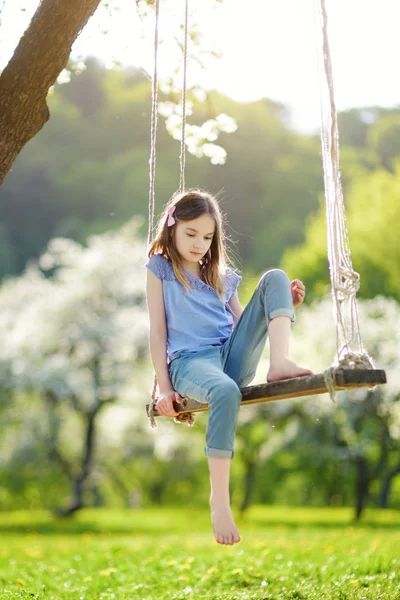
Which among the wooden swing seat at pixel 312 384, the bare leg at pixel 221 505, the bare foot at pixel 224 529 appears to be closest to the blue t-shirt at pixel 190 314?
the wooden swing seat at pixel 312 384

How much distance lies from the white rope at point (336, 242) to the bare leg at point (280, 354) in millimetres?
221

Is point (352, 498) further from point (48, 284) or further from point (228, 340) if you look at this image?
point (228, 340)

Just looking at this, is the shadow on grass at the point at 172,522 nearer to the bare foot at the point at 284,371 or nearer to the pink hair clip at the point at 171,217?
the pink hair clip at the point at 171,217

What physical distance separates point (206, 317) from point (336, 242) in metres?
0.75

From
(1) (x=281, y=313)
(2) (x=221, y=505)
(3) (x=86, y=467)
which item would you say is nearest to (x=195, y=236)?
(1) (x=281, y=313)

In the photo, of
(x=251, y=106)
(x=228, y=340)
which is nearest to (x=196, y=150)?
(x=228, y=340)

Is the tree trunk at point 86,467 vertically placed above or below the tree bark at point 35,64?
below

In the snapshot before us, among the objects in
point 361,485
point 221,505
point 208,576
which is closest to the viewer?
point 221,505

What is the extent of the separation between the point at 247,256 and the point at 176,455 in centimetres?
1408

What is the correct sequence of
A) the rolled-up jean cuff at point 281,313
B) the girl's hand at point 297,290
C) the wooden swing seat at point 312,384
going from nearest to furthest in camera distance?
the wooden swing seat at point 312,384 < the rolled-up jean cuff at point 281,313 < the girl's hand at point 297,290

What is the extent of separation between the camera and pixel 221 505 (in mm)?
2824

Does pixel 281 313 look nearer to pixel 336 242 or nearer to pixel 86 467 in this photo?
pixel 336 242

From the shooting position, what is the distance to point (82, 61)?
6004 millimetres

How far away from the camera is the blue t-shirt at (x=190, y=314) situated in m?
3.41
